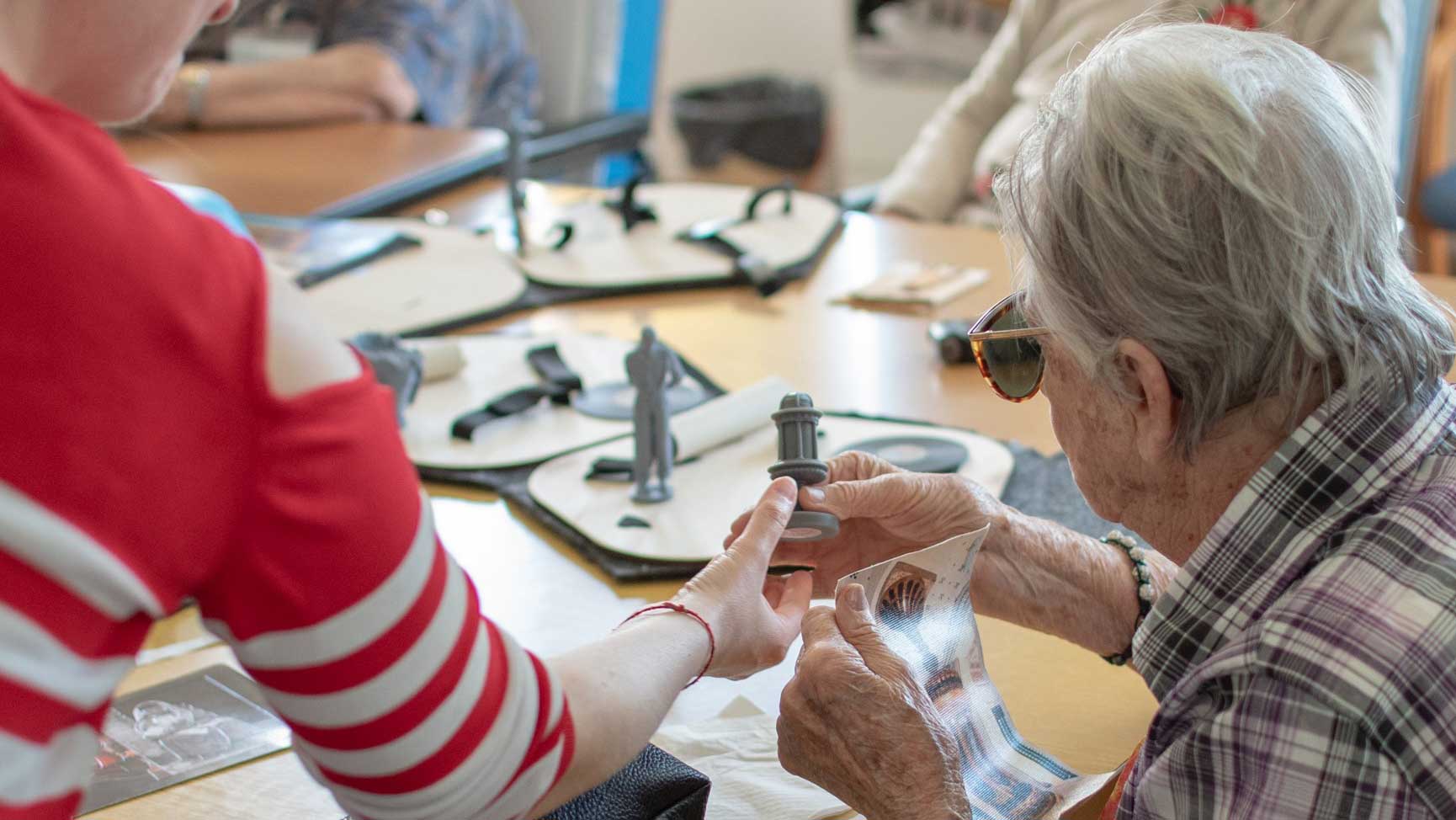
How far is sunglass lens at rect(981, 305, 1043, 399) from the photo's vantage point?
1.11m

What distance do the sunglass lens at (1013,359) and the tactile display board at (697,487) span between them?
0.35 metres

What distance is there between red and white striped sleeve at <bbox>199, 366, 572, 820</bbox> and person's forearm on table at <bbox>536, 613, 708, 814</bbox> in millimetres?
103

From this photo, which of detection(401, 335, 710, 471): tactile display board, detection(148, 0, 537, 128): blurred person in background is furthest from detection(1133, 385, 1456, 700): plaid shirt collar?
detection(148, 0, 537, 128): blurred person in background

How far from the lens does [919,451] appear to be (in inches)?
62.2

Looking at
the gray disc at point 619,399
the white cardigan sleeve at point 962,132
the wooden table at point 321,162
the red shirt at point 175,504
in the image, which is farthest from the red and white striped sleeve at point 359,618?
the white cardigan sleeve at point 962,132

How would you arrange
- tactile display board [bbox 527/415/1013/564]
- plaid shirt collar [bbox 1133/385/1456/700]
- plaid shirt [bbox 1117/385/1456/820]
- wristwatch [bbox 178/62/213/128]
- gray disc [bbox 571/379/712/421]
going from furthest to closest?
wristwatch [bbox 178/62/213/128]
gray disc [bbox 571/379/712/421]
tactile display board [bbox 527/415/1013/564]
plaid shirt collar [bbox 1133/385/1456/700]
plaid shirt [bbox 1117/385/1456/820]

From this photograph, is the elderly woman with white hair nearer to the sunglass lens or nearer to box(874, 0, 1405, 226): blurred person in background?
the sunglass lens

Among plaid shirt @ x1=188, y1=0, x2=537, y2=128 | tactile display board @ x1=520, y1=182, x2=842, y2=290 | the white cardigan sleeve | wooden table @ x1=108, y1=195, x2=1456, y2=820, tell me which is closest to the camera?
wooden table @ x1=108, y1=195, x2=1456, y2=820

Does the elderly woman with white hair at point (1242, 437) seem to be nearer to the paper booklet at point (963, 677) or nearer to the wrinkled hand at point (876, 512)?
the paper booklet at point (963, 677)

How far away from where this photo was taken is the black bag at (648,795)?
931mm

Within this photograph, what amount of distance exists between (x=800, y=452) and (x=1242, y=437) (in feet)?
1.30

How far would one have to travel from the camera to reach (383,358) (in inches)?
64.7

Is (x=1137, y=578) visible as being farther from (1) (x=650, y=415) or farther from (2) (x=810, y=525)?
(1) (x=650, y=415)

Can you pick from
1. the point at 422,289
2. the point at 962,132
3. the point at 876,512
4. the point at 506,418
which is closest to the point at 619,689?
the point at 876,512
